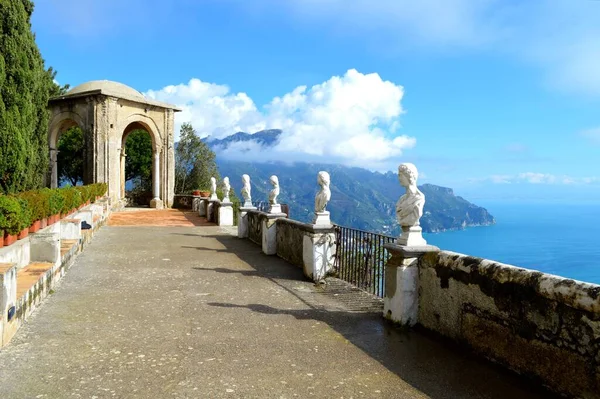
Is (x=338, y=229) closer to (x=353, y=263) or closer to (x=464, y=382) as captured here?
(x=353, y=263)

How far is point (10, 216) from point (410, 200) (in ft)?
18.7

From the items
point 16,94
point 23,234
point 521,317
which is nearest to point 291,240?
point 23,234

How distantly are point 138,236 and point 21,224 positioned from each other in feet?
25.8

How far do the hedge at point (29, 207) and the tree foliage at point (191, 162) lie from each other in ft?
108

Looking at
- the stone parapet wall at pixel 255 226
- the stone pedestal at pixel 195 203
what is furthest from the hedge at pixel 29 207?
the stone pedestal at pixel 195 203

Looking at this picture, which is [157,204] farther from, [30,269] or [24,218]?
[30,269]

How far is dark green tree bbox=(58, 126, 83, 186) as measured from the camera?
1661 inches

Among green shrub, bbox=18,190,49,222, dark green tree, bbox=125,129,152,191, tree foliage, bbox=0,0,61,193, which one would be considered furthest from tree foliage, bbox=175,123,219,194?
green shrub, bbox=18,190,49,222

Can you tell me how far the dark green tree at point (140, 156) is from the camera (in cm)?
4556

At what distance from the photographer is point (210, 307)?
257 inches

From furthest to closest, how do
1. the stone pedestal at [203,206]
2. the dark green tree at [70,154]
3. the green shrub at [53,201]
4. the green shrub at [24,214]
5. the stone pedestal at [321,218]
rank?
the dark green tree at [70,154], the stone pedestal at [203,206], the green shrub at [53,201], the stone pedestal at [321,218], the green shrub at [24,214]

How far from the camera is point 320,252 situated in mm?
8461

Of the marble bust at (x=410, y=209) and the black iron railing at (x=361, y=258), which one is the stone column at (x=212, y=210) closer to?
the black iron railing at (x=361, y=258)

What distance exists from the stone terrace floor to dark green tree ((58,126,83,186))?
3861 centimetres
